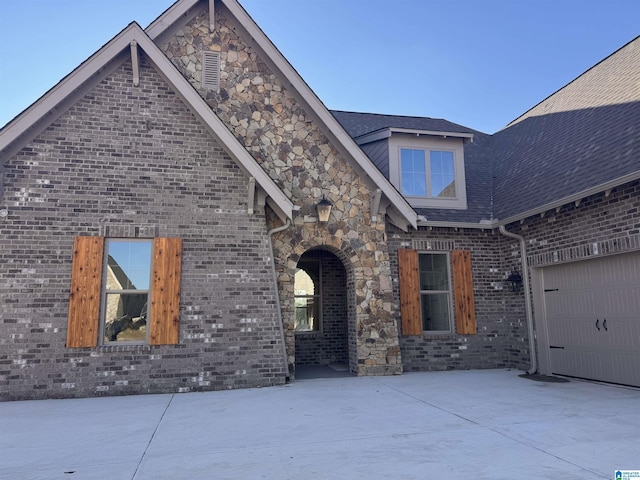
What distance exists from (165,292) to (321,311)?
4.39 metres

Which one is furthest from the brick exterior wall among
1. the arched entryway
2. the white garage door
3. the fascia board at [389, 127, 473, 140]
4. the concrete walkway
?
the white garage door

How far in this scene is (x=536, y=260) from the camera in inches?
364

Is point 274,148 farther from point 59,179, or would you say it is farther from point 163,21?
point 59,179

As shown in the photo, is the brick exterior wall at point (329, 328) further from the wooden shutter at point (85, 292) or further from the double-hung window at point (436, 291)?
the wooden shutter at point (85, 292)

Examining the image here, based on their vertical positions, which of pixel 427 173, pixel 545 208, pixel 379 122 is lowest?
pixel 545 208

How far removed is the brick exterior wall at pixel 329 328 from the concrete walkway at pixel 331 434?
10.6 ft

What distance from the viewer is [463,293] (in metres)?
9.97

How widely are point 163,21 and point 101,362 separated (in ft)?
21.7

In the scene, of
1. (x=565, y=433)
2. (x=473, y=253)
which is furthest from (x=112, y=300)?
(x=473, y=253)

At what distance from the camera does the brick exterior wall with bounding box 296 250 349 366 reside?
1070cm

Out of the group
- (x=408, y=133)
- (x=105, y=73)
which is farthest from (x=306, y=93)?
(x=105, y=73)

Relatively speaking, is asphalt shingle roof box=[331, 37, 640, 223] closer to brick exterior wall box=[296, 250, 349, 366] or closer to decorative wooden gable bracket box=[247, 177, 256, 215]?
brick exterior wall box=[296, 250, 349, 366]

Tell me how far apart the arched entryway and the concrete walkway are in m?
3.27

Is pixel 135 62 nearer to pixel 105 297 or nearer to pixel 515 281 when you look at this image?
pixel 105 297
